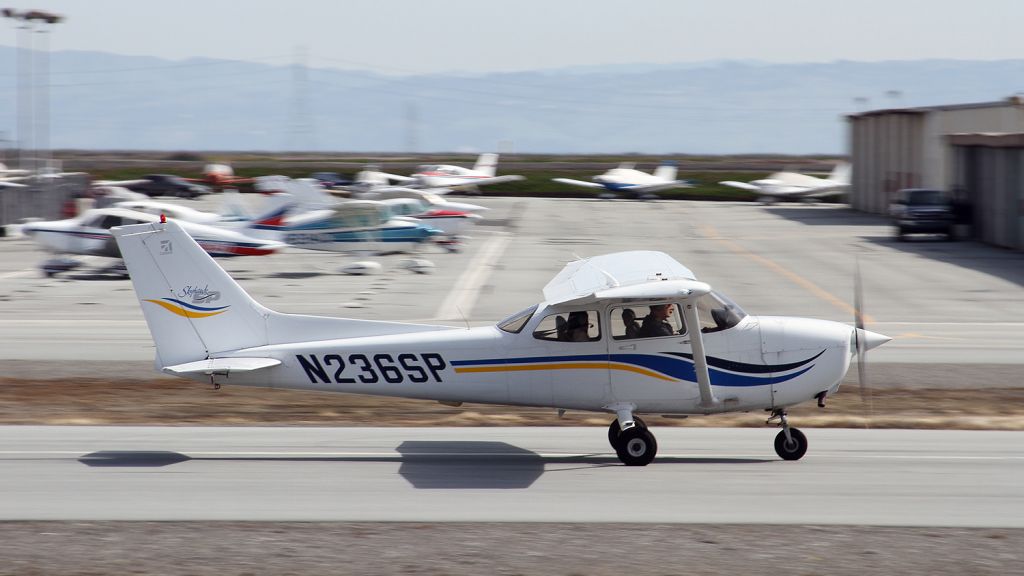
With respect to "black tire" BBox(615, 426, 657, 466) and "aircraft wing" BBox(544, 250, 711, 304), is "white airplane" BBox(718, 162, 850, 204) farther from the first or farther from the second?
"black tire" BBox(615, 426, 657, 466)

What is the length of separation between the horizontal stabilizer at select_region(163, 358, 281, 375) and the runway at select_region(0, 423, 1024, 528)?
1075mm

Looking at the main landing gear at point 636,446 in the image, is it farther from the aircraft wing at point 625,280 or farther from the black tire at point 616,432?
the aircraft wing at point 625,280

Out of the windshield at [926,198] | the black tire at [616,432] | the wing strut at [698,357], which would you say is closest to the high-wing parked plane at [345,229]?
the windshield at [926,198]

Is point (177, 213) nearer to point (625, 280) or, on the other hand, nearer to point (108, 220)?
point (108, 220)

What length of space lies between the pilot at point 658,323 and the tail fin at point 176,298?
433 cm

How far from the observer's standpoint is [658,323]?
39.1ft

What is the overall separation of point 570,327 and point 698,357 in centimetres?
143

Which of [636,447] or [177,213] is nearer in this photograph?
[636,447]

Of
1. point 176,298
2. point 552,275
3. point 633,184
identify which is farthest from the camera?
point 633,184

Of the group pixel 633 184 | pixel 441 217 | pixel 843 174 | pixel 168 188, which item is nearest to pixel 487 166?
pixel 633 184

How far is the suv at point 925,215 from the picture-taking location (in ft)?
144

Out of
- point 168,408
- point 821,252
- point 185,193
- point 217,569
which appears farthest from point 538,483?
point 185,193

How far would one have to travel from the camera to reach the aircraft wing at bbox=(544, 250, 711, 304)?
36.5 ft

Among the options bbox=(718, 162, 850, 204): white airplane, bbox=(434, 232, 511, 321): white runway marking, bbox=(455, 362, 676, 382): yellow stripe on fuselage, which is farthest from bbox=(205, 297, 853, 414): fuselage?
bbox=(718, 162, 850, 204): white airplane
